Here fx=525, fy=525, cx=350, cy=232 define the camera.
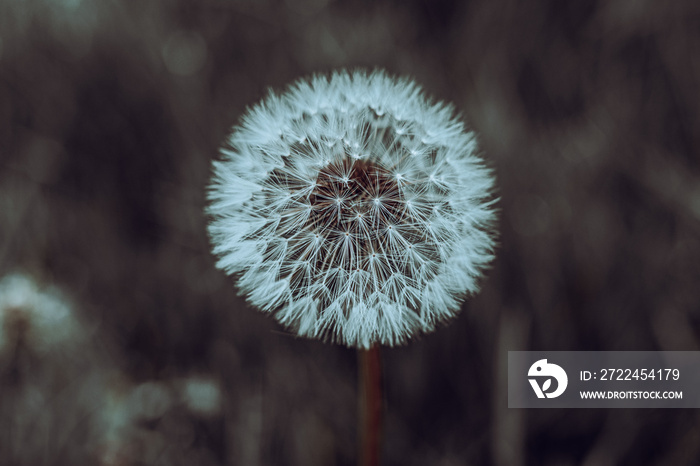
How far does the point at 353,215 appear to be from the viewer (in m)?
0.96

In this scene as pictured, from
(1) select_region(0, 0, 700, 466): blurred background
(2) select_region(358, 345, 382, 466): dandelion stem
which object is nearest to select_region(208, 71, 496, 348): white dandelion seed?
(2) select_region(358, 345, 382, 466): dandelion stem

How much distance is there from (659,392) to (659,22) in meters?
1.24

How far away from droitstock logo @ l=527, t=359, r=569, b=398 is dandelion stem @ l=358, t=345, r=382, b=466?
1.91 feet

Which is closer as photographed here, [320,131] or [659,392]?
[320,131]

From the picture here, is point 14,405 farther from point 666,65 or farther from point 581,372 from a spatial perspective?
point 666,65

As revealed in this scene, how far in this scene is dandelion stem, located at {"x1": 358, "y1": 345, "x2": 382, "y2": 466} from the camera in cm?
95

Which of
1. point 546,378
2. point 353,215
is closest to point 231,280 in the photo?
point 353,215

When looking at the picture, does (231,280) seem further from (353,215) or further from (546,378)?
(546,378)

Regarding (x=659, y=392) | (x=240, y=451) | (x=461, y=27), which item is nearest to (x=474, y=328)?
(x=659, y=392)

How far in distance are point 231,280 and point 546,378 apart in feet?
3.08

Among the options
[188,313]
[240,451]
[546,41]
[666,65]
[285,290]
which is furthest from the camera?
[546,41]

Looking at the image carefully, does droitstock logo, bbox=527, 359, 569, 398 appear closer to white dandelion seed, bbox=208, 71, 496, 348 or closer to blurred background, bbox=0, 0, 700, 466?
blurred background, bbox=0, 0, 700, 466

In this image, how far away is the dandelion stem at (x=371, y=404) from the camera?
3.13 feet

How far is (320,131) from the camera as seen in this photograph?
1056 mm
